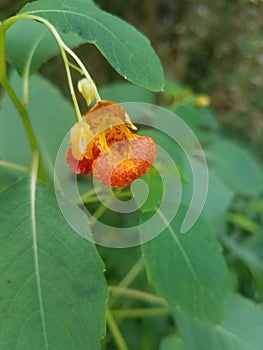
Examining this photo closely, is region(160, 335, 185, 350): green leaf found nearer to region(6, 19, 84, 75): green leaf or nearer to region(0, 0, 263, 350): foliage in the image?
region(0, 0, 263, 350): foliage

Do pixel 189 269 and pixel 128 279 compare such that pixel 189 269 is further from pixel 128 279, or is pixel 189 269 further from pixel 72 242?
pixel 128 279

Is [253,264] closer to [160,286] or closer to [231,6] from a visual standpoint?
[160,286]

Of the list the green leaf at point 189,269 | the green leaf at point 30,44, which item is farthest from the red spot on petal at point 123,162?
the green leaf at point 30,44

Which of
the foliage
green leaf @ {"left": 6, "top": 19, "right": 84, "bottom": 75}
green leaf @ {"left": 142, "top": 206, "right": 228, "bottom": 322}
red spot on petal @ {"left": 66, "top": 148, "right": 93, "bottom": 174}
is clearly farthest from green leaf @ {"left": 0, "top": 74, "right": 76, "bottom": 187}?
red spot on petal @ {"left": 66, "top": 148, "right": 93, "bottom": 174}

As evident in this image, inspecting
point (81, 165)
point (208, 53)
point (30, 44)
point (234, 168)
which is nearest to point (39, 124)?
point (30, 44)

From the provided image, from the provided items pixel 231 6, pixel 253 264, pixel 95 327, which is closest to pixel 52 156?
pixel 95 327
